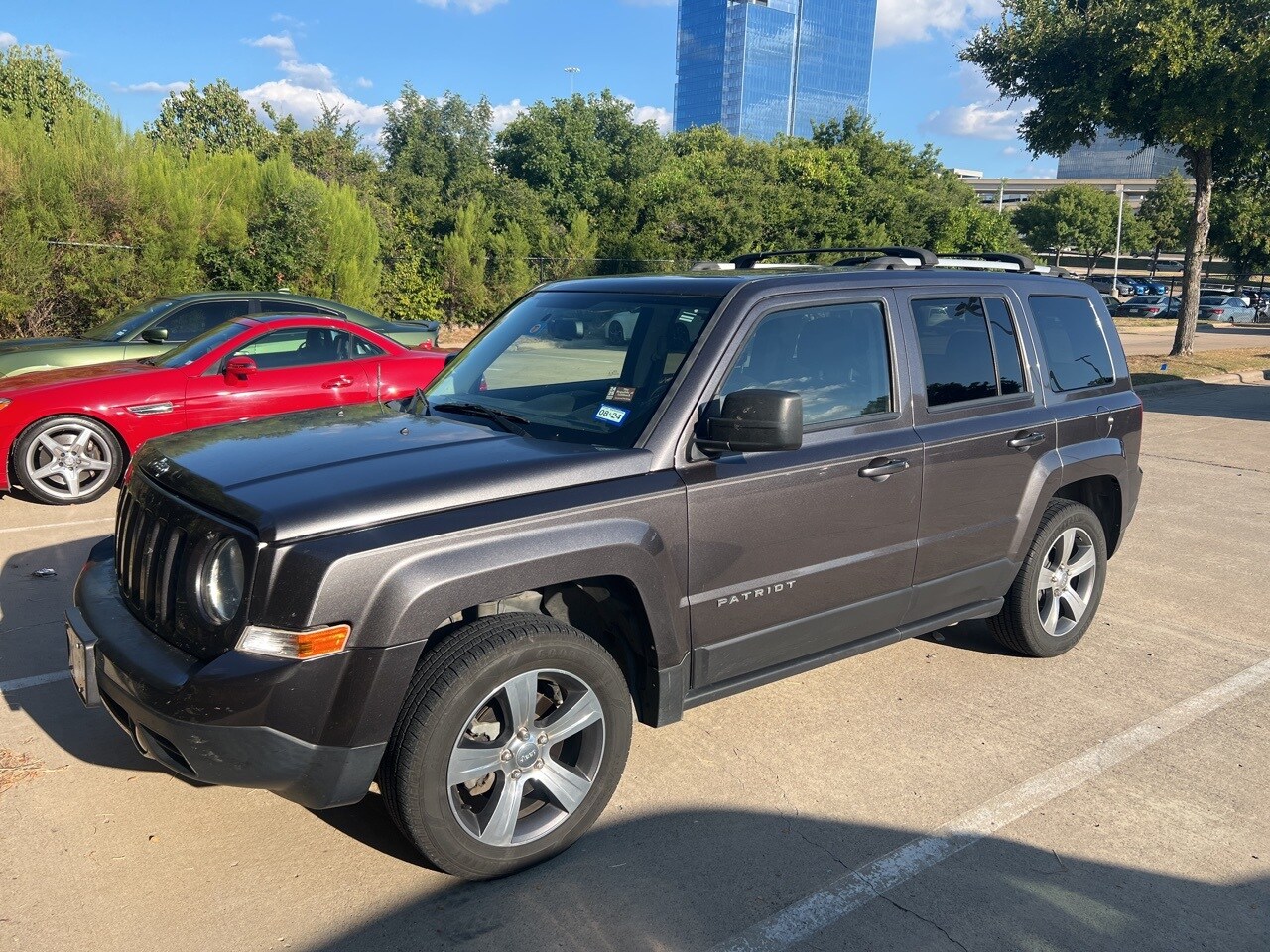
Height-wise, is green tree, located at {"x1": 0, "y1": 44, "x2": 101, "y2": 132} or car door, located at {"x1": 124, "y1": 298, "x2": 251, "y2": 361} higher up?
green tree, located at {"x1": 0, "y1": 44, "x2": 101, "y2": 132}

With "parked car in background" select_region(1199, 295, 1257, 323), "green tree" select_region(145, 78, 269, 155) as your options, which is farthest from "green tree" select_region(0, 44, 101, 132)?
"parked car in background" select_region(1199, 295, 1257, 323)

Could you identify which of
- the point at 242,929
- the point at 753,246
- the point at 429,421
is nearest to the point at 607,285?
the point at 429,421

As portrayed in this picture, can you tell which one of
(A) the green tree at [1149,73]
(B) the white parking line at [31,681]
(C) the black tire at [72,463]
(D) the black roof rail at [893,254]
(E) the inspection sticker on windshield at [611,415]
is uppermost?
(A) the green tree at [1149,73]

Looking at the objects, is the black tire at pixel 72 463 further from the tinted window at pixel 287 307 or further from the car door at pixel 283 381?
the tinted window at pixel 287 307

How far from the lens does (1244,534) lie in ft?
25.4

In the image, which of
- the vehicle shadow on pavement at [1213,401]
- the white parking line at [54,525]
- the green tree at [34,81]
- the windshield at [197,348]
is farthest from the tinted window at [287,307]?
the green tree at [34,81]

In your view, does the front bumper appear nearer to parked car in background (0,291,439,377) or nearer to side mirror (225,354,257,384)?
side mirror (225,354,257,384)

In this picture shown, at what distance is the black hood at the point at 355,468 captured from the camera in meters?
2.99

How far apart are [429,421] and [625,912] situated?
6.26 ft

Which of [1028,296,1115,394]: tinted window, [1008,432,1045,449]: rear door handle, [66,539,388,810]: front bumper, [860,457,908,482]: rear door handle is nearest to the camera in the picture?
[66,539,388,810]: front bumper

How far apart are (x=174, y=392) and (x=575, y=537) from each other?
6.26 meters

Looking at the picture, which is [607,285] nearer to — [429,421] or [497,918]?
[429,421]

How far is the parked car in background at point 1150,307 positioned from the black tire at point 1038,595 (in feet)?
149

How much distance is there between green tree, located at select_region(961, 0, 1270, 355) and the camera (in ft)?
51.5
